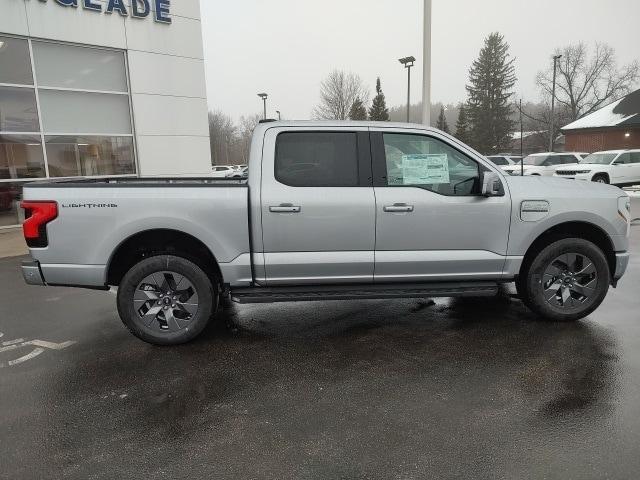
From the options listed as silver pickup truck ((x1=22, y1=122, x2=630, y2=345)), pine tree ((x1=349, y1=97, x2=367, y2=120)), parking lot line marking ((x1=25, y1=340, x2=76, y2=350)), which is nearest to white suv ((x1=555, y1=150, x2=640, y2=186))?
silver pickup truck ((x1=22, y1=122, x2=630, y2=345))

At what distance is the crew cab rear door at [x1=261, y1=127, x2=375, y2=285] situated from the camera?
4.34 m

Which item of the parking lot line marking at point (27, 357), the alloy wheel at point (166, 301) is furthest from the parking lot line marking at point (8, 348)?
the alloy wheel at point (166, 301)

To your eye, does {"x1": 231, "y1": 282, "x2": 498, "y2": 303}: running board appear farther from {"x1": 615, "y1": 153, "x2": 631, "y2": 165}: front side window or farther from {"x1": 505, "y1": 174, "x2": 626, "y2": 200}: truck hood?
{"x1": 615, "y1": 153, "x2": 631, "y2": 165}: front side window

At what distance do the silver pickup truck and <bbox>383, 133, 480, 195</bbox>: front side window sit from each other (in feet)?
0.04

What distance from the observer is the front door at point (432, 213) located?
445 cm

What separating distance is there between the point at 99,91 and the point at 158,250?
10558 mm

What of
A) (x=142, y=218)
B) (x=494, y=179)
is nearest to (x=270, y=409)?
(x=142, y=218)

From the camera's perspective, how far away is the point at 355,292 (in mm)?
4488

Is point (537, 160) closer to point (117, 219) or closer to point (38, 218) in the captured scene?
point (117, 219)

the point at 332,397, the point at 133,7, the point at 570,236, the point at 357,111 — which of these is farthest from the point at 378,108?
the point at 332,397

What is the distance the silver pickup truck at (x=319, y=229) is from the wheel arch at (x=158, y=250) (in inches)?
0.5

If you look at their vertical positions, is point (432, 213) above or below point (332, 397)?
above

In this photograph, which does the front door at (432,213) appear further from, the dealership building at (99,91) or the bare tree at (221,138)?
the bare tree at (221,138)

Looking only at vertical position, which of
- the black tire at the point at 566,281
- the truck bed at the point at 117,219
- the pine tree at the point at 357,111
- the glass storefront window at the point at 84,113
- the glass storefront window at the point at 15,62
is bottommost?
the black tire at the point at 566,281
